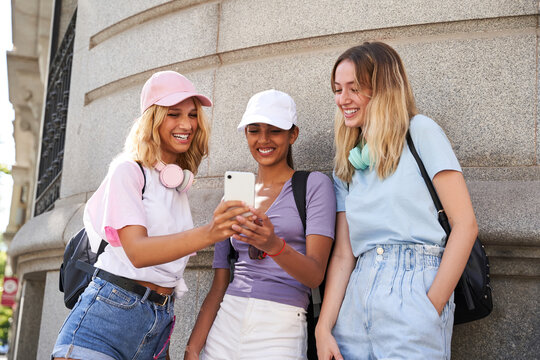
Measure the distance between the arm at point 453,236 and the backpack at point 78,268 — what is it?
1.72 m

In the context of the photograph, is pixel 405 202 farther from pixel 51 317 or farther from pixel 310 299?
pixel 51 317

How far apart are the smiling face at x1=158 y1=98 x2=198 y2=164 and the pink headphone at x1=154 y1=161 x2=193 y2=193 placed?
15 centimetres

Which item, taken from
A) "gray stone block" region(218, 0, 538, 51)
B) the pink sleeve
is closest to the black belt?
the pink sleeve

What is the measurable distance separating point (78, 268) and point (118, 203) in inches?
28.3

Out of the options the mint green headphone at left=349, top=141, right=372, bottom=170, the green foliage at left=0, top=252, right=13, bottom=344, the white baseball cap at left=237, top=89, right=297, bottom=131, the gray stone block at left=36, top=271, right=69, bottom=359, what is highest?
the white baseball cap at left=237, top=89, right=297, bottom=131

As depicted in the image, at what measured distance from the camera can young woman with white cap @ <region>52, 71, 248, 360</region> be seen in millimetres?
2719

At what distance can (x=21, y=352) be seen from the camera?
800 cm

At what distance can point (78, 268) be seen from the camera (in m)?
3.29

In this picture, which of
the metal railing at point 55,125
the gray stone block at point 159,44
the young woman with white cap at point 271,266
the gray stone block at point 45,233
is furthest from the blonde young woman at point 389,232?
the metal railing at point 55,125

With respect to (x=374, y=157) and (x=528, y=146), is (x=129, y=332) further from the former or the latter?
(x=528, y=146)

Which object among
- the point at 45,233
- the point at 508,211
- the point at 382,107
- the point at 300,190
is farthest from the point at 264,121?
the point at 45,233

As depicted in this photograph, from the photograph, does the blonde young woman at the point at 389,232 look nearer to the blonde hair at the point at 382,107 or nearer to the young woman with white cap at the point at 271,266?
the blonde hair at the point at 382,107

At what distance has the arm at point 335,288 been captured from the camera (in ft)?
9.07

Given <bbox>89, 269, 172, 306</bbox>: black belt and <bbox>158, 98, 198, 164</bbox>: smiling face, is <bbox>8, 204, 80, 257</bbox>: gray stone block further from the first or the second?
<bbox>89, 269, 172, 306</bbox>: black belt
